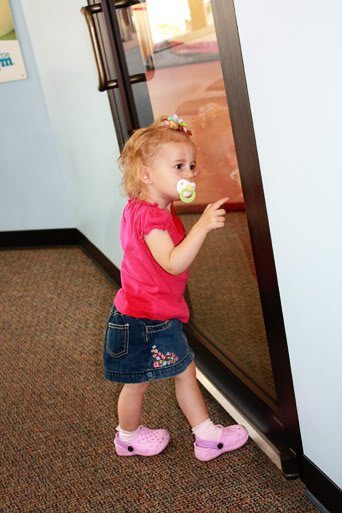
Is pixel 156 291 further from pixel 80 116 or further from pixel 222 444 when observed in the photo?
pixel 80 116

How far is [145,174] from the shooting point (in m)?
1.54

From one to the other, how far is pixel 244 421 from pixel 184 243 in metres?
0.69

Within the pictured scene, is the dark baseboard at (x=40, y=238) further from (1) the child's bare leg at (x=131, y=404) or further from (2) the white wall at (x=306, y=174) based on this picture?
(2) the white wall at (x=306, y=174)

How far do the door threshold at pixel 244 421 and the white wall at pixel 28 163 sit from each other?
7.00 ft

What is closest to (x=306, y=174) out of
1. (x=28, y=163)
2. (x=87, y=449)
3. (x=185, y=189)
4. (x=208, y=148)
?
(x=185, y=189)

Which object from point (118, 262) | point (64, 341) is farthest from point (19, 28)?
point (64, 341)

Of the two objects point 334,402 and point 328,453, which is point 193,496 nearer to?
point 328,453

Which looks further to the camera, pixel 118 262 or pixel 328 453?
pixel 118 262

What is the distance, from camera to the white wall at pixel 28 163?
12.2ft

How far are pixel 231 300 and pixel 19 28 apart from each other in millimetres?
2444

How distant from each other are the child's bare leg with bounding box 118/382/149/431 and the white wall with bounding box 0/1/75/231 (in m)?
2.34

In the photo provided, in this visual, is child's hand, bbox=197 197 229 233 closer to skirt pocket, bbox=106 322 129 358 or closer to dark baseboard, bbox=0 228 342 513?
skirt pocket, bbox=106 322 129 358

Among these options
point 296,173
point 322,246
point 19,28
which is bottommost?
point 322,246

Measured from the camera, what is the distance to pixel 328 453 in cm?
139
